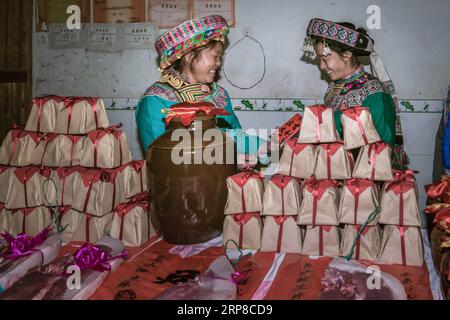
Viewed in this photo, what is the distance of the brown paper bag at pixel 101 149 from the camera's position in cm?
244

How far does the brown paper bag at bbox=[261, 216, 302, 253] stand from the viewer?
219 cm

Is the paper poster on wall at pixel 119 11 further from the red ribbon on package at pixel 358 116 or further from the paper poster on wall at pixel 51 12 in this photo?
the red ribbon on package at pixel 358 116

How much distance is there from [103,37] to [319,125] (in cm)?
238

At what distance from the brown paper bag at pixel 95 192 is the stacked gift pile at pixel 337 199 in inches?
26.2

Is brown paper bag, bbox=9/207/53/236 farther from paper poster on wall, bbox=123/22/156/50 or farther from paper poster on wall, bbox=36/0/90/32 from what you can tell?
paper poster on wall, bbox=36/0/90/32

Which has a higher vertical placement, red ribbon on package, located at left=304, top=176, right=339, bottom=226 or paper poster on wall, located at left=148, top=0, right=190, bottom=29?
paper poster on wall, located at left=148, top=0, right=190, bottom=29

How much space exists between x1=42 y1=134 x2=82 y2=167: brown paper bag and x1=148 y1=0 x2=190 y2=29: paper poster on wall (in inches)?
62.6

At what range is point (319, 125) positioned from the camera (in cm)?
218

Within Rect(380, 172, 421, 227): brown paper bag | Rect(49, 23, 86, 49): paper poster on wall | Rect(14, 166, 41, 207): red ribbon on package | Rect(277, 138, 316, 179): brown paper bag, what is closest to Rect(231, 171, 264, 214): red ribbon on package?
Rect(277, 138, 316, 179): brown paper bag

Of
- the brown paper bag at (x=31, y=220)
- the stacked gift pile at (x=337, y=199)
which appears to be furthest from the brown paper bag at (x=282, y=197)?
the brown paper bag at (x=31, y=220)

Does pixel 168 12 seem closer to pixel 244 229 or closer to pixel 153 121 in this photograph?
pixel 153 121
